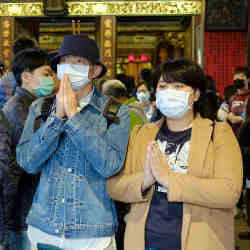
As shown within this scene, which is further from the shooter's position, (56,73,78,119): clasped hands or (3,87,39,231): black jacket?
(3,87,39,231): black jacket

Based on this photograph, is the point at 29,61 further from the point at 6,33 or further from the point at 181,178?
the point at 6,33

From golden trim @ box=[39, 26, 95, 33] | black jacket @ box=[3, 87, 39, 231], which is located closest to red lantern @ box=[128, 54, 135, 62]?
golden trim @ box=[39, 26, 95, 33]

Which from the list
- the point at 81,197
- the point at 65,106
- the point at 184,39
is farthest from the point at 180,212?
the point at 184,39

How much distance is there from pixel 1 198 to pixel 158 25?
14.0 metres

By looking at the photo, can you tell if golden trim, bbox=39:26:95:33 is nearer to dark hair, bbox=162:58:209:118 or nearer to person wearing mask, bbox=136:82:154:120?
person wearing mask, bbox=136:82:154:120

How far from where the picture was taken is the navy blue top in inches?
74.9

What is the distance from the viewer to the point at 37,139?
203 cm

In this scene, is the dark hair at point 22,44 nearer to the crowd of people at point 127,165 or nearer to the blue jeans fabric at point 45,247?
the crowd of people at point 127,165

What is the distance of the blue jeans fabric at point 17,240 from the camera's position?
247 cm

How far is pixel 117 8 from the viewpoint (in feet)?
37.1

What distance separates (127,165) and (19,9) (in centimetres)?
1049

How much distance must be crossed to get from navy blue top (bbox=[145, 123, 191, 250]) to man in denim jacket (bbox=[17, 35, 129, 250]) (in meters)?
0.22

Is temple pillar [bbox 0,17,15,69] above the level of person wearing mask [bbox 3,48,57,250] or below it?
above

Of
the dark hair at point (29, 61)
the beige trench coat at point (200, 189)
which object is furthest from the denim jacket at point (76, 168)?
the dark hair at point (29, 61)
